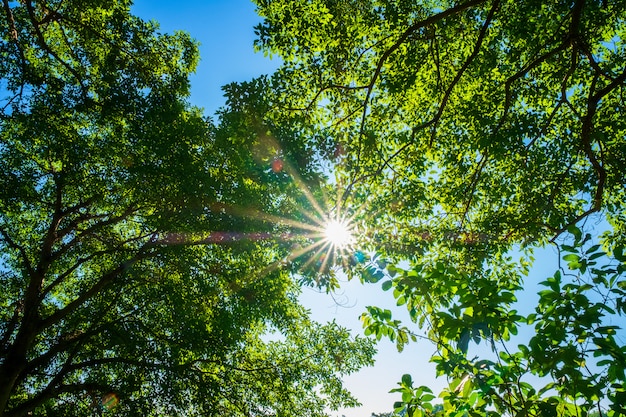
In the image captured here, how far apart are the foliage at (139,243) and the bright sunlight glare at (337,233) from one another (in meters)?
1.22

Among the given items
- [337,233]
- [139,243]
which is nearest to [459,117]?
[337,233]

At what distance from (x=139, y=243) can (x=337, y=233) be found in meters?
7.92

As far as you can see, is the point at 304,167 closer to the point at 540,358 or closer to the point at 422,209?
the point at 422,209

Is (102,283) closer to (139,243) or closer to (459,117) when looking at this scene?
(139,243)

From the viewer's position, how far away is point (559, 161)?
7.04 m

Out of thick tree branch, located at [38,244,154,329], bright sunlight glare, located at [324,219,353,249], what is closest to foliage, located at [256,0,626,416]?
bright sunlight glare, located at [324,219,353,249]

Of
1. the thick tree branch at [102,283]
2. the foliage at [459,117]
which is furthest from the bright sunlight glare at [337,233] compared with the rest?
the thick tree branch at [102,283]

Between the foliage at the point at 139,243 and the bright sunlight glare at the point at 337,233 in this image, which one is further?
the foliage at the point at 139,243

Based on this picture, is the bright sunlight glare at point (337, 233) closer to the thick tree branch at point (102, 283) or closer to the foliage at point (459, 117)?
the foliage at point (459, 117)

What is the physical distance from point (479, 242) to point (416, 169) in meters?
2.02

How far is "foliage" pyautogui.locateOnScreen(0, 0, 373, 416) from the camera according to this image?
8375 millimetres

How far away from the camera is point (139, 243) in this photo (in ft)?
38.2

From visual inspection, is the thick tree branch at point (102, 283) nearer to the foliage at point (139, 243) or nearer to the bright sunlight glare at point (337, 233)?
the foliage at point (139, 243)

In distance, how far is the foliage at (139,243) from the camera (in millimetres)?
8375
